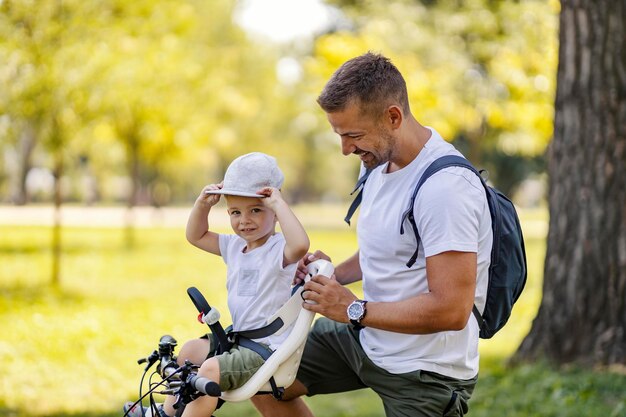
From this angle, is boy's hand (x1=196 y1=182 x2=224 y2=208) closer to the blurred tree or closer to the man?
the man

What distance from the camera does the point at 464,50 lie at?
76.7 feet

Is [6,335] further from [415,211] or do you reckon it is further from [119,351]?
[415,211]

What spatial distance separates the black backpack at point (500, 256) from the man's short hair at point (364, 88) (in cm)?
28

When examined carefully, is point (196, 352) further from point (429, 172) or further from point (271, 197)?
point (429, 172)

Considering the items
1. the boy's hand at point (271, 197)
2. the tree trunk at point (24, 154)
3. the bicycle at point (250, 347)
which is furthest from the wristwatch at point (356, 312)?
the tree trunk at point (24, 154)

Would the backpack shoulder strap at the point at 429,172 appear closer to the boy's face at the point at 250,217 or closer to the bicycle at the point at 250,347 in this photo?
the bicycle at the point at 250,347

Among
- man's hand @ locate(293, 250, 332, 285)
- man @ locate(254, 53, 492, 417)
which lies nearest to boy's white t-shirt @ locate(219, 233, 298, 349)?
man's hand @ locate(293, 250, 332, 285)

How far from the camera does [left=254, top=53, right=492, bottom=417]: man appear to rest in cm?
301

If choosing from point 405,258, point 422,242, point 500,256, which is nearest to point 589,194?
point 500,256

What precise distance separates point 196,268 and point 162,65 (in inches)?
157

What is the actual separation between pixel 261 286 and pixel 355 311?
0.39 metres

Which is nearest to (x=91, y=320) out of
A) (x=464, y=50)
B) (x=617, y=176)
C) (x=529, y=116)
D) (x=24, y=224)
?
(x=617, y=176)

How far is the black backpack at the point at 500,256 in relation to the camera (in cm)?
316

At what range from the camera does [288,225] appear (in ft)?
10.4
